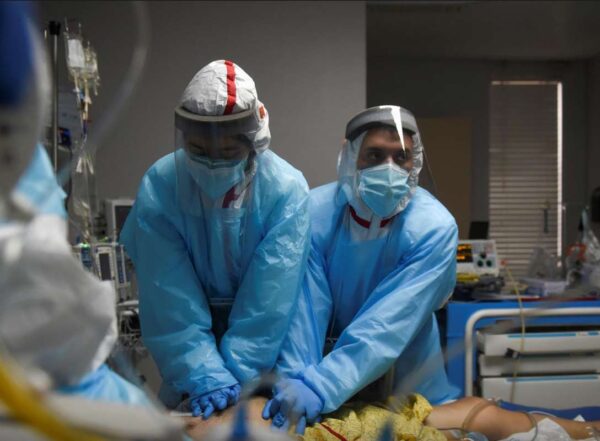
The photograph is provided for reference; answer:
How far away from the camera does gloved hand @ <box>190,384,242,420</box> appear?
4.76ft

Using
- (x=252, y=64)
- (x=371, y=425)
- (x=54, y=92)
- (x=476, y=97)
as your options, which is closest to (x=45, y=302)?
(x=371, y=425)

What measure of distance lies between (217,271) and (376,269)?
1.52ft

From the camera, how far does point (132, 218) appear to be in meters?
1.69

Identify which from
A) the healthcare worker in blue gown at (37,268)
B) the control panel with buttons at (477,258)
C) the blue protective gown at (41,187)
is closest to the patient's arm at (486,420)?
the healthcare worker in blue gown at (37,268)

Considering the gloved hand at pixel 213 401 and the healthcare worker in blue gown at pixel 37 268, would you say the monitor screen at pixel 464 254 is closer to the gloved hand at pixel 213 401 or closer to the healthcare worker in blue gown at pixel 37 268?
the gloved hand at pixel 213 401

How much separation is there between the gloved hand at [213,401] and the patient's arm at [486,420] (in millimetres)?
503

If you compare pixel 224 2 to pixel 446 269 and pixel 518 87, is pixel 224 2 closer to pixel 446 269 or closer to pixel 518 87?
pixel 446 269

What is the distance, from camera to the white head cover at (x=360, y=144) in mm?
1762

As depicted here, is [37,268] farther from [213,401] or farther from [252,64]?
[252,64]

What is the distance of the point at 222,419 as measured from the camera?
142cm

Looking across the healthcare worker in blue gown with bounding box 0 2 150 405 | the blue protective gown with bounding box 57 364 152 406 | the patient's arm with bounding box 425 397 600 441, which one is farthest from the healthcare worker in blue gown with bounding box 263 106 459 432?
the healthcare worker in blue gown with bounding box 0 2 150 405

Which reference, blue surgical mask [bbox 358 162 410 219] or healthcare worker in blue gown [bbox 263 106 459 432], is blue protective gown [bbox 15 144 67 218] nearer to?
healthcare worker in blue gown [bbox 263 106 459 432]

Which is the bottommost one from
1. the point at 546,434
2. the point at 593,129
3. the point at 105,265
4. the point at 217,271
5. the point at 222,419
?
the point at 546,434

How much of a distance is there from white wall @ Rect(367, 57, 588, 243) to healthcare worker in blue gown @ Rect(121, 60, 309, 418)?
369cm
